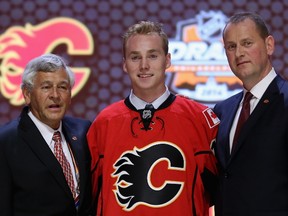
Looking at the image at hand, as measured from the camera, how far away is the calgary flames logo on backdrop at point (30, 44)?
14.2 feet

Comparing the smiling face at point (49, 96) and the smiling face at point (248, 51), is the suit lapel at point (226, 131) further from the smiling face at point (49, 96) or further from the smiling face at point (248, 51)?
the smiling face at point (49, 96)

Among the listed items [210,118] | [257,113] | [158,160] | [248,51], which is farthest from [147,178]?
[248,51]

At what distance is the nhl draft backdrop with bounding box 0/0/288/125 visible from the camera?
423 cm

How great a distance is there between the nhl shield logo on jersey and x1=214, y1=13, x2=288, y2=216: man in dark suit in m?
0.20

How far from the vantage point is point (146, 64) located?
2.47m

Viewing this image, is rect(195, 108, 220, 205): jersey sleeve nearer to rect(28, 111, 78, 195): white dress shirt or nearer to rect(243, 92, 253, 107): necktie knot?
rect(243, 92, 253, 107): necktie knot

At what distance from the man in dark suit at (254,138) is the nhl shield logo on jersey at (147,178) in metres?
0.20

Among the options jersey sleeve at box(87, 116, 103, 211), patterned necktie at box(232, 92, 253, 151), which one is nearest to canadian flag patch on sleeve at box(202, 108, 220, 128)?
patterned necktie at box(232, 92, 253, 151)

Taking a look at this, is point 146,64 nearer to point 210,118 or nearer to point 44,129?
point 210,118

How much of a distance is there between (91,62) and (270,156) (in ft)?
7.35

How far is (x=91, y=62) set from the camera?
4309 millimetres

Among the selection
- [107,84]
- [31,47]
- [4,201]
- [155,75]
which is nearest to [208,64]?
[107,84]

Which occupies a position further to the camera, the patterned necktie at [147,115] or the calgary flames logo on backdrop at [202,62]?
the calgary flames logo on backdrop at [202,62]

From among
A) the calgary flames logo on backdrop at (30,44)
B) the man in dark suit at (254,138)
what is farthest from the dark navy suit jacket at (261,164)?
the calgary flames logo on backdrop at (30,44)
